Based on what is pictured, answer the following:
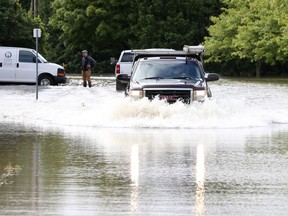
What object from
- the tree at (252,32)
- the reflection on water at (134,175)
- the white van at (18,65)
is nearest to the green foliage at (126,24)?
the tree at (252,32)

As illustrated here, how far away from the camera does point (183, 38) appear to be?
263 feet

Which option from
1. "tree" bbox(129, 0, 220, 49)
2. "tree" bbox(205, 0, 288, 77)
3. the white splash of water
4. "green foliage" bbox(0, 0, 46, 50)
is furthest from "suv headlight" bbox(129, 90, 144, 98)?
"tree" bbox(129, 0, 220, 49)

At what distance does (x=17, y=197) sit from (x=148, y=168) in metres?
3.18

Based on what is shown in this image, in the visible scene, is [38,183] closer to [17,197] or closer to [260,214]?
[17,197]

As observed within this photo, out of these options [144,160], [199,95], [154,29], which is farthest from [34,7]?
[144,160]

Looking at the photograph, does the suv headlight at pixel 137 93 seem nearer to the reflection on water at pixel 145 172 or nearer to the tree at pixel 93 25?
the reflection on water at pixel 145 172

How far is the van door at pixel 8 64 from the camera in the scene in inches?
1740

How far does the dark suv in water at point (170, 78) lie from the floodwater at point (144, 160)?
407mm

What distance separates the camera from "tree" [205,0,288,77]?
62.0 meters

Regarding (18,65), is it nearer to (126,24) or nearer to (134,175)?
(134,175)

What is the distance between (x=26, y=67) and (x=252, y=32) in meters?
26.3

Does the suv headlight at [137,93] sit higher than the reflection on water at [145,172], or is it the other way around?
the suv headlight at [137,93]

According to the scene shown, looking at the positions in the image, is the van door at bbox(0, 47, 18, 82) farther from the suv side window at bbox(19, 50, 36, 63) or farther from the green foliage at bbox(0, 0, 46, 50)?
the green foliage at bbox(0, 0, 46, 50)

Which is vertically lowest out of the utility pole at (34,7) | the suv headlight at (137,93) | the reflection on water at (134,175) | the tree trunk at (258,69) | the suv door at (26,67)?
the tree trunk at (258,69)
